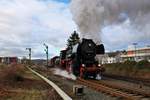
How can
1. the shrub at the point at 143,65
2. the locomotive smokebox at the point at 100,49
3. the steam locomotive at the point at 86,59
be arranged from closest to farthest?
the steam locomotive at the point at 86,59
the locomotive smokebox at the point at 100,49
the shrub at the point at 143,65

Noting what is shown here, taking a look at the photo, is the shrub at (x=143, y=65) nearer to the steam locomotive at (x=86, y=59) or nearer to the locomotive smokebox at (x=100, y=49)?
the locomotive smokebox at (x=100, y=49)

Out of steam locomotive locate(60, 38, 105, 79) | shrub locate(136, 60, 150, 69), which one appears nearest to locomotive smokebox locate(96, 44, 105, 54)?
steam locomotive locate(60, 38, 105, 79)

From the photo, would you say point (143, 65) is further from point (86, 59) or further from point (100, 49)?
point (86, 59)

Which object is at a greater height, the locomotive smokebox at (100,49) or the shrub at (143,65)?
the locomotive smokebox at (100,49)

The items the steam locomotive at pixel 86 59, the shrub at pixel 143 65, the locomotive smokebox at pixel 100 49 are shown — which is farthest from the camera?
the shrub at pixel 143 65

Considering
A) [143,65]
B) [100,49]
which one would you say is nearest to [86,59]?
[100,49]

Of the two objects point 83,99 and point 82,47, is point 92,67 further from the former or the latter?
point 83,99

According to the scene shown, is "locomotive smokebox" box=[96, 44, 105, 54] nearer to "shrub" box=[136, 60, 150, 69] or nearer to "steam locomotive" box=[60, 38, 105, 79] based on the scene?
"steam locomotive" box=[60, 38, 105, 79]

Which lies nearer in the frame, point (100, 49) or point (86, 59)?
point (86, 59)

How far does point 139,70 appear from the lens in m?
44.1

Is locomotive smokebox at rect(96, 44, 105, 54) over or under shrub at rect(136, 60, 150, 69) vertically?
over

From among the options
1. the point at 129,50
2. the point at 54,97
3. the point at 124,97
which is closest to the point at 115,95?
the point at 124,97

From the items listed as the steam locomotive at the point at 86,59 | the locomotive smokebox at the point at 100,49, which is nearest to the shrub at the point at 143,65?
the locomotive smokebox at the point at 100,49

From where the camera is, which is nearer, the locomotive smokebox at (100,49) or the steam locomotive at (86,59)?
Result: the steam locomotive at (86,59)
